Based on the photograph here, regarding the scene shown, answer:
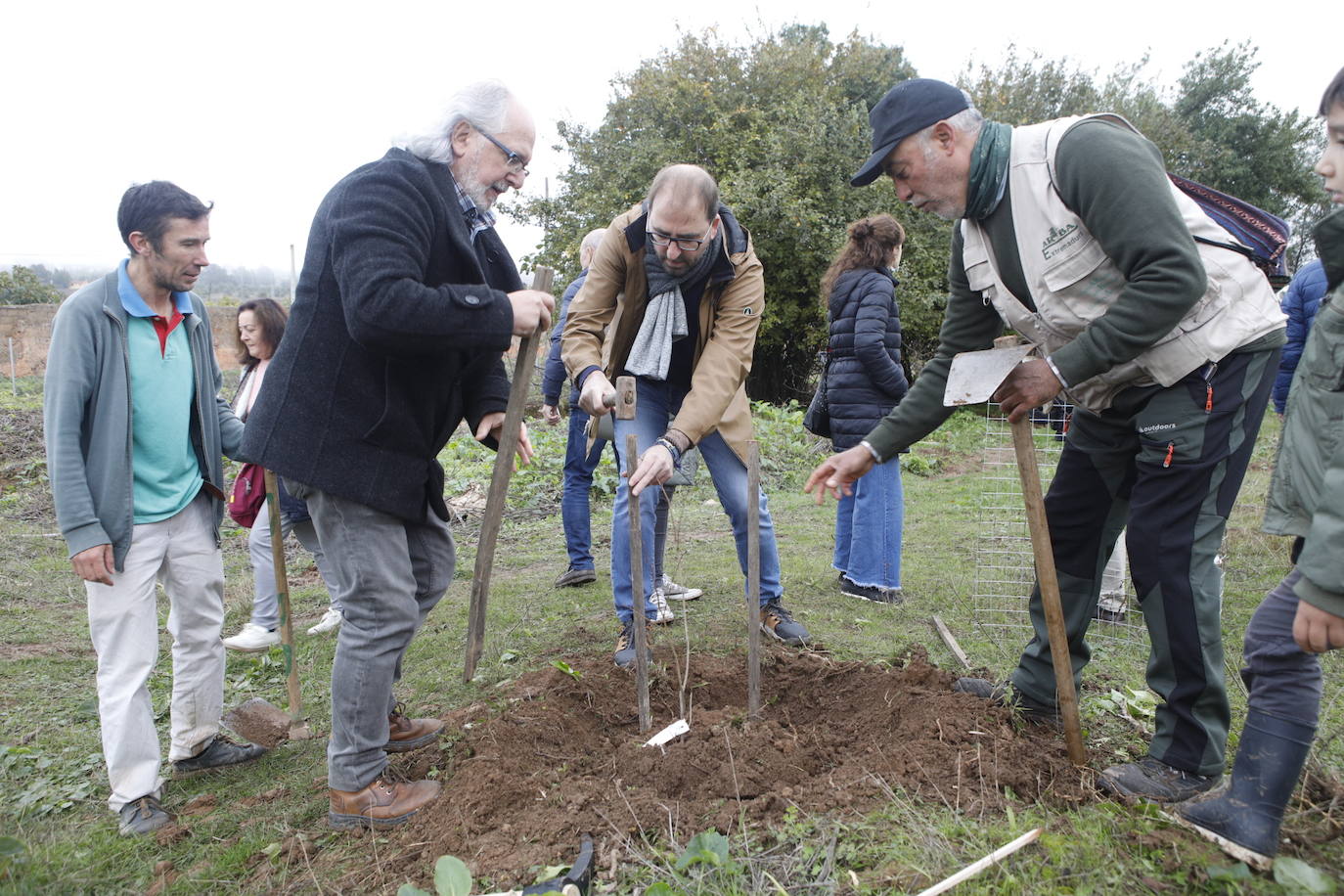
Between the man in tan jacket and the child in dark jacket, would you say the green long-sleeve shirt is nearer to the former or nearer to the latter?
the child in dark jacket

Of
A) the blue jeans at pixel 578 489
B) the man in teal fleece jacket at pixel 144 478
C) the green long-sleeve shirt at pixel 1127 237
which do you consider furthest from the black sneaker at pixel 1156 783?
the blue jeans at pixel 578 489

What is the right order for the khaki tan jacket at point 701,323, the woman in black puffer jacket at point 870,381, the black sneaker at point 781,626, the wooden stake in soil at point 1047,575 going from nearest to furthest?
the wooden stake in soil at point 1047,575 < the khaki tan jacket at point 701,323 < the black sneaker at point 781,626 < the woman in black puffer jacket at point 870,381

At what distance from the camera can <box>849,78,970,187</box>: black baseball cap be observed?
2.43m

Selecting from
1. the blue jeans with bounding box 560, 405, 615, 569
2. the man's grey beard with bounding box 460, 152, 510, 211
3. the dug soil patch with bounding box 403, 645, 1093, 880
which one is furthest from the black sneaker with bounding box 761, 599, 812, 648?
the man's grey beard with bounding box 460, 152, 510, 211

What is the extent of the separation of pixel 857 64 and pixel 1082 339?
17.3 metres

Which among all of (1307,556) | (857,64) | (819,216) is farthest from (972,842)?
(857,64)

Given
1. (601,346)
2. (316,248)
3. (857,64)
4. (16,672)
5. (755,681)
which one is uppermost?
(857,64)

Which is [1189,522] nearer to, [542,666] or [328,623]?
[542,666]

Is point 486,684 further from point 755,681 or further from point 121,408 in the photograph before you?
point 121,408

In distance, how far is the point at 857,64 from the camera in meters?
17.5

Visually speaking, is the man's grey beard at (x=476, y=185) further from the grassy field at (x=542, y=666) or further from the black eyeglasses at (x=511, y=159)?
the grassy field at (x=542, y=666)

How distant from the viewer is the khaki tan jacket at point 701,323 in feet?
→ 11.7

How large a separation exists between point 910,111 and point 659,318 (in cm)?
148

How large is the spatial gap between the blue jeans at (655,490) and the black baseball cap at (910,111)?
1.61m
